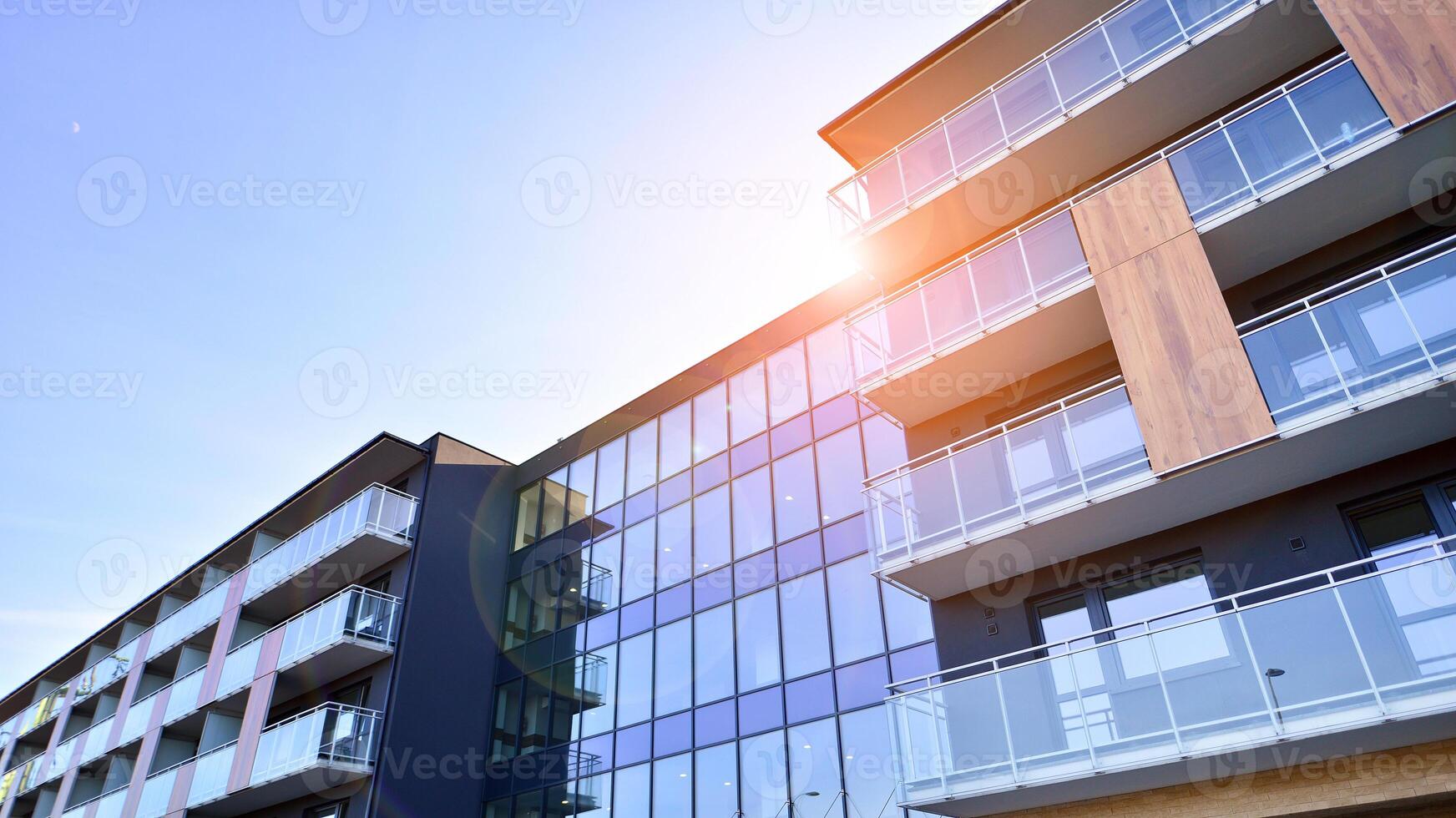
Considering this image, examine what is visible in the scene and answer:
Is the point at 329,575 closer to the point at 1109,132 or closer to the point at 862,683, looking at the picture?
the point at 862,683

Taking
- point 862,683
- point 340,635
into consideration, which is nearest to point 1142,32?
point 862,683

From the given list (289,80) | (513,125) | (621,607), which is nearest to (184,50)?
(289,80)

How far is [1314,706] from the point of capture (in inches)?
302

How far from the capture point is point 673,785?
15.1m

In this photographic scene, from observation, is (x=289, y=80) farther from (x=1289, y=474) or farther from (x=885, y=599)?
(x=1289, y=474)

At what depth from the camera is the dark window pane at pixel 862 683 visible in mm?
13078

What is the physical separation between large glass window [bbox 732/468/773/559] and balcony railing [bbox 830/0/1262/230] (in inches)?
204

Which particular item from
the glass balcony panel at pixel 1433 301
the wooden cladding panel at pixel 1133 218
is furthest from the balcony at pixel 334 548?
the glass balcony panel at pixel 1433 301

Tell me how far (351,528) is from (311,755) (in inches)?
196

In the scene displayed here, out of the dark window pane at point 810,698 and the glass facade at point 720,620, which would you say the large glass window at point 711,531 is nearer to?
the glass facade at point 720,620

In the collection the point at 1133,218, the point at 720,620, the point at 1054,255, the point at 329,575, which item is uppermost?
the point at 329,575

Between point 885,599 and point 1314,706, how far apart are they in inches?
257

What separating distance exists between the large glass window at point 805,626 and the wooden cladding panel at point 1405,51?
9702mm

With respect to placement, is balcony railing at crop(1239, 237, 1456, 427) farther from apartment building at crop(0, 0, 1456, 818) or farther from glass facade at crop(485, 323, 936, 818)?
glass facade at crop(485, 323, 936, 818)
